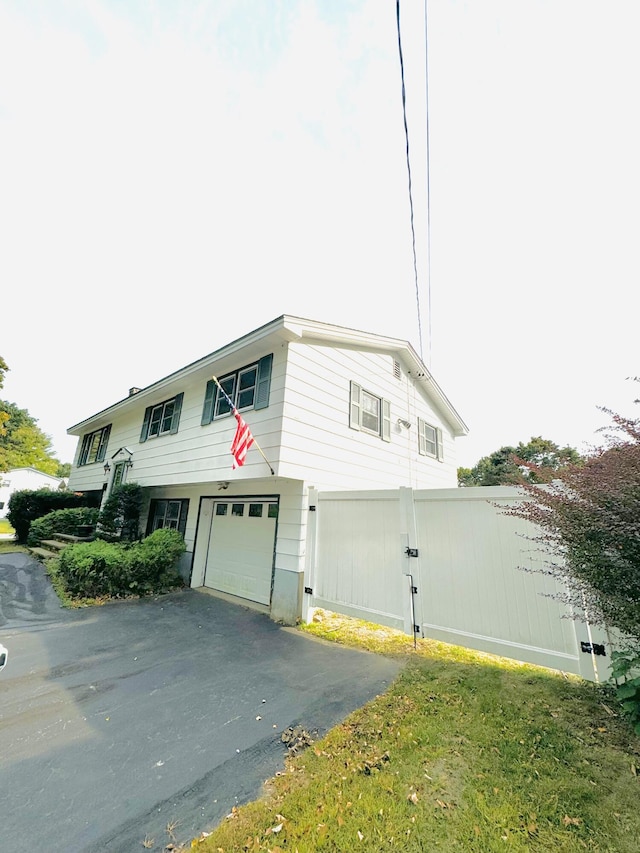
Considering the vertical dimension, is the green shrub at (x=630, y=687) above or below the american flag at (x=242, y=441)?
below

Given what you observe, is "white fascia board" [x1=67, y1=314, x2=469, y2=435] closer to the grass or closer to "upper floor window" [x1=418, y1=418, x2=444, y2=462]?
"upper floor window" [x1=418, y1=418, x2=444, y2=462]

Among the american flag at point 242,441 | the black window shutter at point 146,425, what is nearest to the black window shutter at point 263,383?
the american flag at point 242,441

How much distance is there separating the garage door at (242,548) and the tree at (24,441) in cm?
3434

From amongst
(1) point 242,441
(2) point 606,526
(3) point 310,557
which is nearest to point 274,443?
(1) point 242,441

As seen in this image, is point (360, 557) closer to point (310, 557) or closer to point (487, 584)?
point (310, 557)

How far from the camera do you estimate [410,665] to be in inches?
181

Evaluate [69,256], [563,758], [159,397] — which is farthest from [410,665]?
[69,256]

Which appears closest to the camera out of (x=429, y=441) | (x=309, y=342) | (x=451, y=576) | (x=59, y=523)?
(x=451, y=576)

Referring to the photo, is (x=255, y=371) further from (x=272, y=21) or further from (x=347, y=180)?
(x=272, y=21)

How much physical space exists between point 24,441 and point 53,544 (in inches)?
1323

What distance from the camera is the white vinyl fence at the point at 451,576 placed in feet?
12.8

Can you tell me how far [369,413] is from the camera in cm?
862

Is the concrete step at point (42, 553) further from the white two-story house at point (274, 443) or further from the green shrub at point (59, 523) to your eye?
the white two-story house at point (274, 443)

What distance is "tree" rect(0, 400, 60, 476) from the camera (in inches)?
1330
